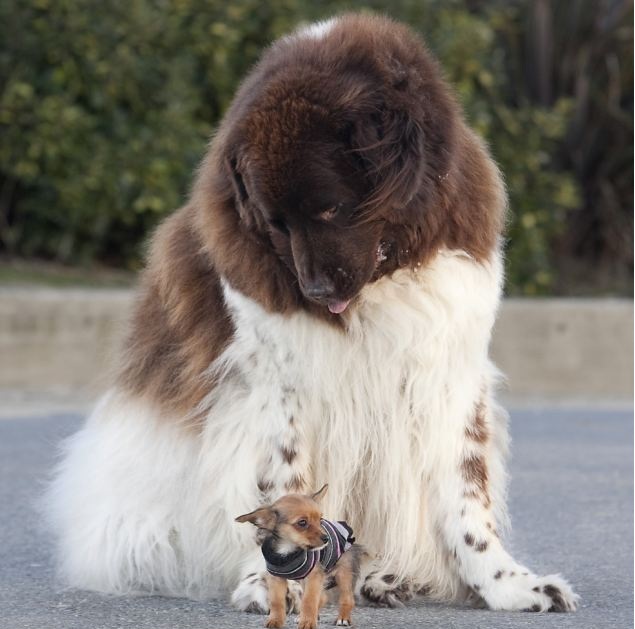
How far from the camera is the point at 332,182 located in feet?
12.9

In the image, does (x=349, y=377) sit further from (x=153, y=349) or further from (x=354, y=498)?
(x=153, y=349)

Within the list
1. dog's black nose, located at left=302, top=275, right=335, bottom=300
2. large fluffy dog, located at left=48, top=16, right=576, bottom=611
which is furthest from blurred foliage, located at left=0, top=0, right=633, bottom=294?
dog's black nose, located at left=302, top=275, right=335, bottom=300

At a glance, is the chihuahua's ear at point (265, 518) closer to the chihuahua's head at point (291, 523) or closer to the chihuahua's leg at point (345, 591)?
the chihuahua's head at point (291, 523)

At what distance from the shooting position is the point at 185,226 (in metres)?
4.53

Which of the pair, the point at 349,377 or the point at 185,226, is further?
the point at 185,226

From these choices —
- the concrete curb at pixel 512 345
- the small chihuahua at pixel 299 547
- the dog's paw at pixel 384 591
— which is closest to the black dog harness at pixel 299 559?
the small chihuahua at pixel 299 547

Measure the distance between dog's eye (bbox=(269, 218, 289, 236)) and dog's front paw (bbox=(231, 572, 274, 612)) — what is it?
1018 millimetres

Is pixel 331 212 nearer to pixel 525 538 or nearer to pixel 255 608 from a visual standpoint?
pixel 255 608

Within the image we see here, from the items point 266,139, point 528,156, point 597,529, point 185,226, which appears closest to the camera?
point 266,139

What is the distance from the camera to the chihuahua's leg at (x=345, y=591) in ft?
12.5

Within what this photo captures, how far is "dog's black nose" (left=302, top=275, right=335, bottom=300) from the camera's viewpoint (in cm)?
391

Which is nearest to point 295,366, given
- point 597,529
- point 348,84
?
point 348,84

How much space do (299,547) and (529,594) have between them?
0.91 metres

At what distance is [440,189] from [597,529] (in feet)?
6.99
